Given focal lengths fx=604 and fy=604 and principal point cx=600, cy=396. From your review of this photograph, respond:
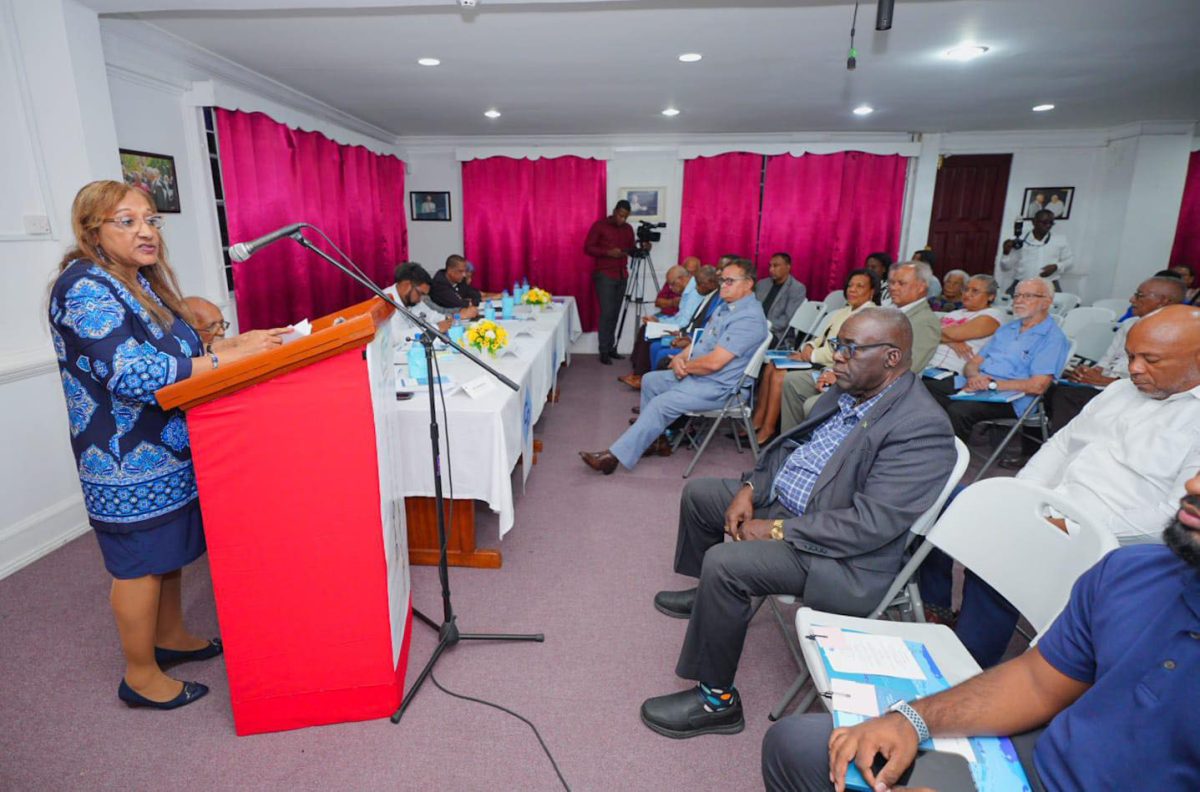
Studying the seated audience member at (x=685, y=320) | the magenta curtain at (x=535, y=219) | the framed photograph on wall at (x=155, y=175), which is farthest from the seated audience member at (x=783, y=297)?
the framed photograph on wall at (x=155, y=175)

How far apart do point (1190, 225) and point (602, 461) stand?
7443 mm

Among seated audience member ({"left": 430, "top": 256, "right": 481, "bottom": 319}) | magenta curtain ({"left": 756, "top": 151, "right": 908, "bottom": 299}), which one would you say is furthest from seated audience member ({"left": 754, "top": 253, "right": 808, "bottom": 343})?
seated audience member ({"left": 430, "top": 256, "right": 481, "bottom": 319})

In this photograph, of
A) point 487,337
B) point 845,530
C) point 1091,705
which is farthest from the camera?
point 487,337

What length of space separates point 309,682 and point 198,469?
69cm

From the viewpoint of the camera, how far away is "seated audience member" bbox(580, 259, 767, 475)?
11.5ft

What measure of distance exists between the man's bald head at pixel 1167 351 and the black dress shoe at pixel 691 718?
159 centimetres

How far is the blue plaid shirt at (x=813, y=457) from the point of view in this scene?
77.4 inches

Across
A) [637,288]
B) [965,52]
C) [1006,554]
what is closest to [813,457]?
[1006,554]

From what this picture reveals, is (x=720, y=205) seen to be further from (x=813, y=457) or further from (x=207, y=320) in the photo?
(x=207, y=320)

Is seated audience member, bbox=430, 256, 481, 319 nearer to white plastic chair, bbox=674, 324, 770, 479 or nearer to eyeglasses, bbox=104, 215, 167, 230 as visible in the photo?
white plastic chair, bbox=674, 324, 770, 479

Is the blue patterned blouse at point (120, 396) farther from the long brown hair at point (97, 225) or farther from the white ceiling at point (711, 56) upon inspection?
the white ceiling at point (711, 56)

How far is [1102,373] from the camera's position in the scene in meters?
3.51

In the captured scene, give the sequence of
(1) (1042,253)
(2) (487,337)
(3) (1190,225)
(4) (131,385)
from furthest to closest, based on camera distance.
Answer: (3) (1190,225)
(1) (1042,253)
(2) (487,337)
(4) (131,385)

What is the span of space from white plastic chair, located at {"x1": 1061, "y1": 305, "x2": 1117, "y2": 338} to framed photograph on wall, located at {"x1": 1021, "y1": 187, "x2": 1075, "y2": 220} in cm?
292
